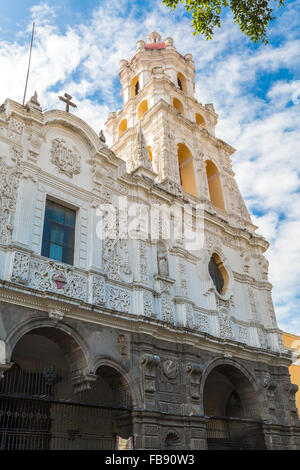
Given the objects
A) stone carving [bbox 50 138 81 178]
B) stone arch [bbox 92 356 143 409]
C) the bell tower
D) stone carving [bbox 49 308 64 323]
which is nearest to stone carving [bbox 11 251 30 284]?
stone carving [bbox 49 308 64 323]

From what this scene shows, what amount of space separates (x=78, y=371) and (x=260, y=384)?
23.9 feet

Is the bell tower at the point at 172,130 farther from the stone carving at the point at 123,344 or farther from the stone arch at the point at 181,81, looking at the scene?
the stone carving at the point at 123,344

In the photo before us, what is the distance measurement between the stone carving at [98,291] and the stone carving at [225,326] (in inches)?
192

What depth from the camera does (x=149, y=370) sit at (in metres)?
11.5

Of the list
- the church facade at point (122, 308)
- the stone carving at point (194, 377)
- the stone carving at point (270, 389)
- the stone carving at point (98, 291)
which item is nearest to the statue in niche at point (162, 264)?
the church facade at point (122, 308)

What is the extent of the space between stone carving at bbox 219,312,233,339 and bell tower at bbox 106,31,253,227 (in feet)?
15.9

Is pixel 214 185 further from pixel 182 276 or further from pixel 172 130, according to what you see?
pixel 182 276

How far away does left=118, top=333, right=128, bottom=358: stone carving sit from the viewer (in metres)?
11.3

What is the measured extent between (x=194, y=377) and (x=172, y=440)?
1815mm

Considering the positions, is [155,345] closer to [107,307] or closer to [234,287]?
[107,307]

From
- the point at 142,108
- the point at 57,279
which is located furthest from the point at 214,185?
the point at 57,279

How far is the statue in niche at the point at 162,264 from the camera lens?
45.2 feet
